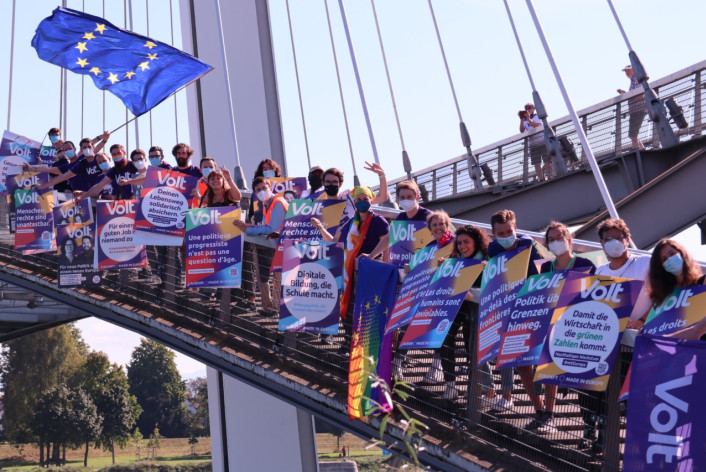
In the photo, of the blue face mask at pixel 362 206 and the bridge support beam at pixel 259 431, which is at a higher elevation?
the blue face mask at pixel 362 206

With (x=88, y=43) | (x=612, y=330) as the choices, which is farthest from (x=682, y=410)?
(x=88, y=43)

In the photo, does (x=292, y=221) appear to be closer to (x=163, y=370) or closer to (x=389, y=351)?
(x=389, y=351)

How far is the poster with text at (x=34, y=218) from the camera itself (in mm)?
12148

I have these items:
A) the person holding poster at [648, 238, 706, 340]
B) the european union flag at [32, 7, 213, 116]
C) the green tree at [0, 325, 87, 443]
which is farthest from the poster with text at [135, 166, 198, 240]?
the green tree at [0, 325, 87, 443]

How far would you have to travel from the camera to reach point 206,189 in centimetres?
998

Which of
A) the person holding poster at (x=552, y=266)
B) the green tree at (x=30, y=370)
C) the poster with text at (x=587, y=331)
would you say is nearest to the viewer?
the poster with text at (x=587, y=331)

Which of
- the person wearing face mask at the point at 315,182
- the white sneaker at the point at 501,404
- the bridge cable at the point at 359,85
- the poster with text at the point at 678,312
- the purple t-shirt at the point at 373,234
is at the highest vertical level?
the bridge cable at the point at 359,85

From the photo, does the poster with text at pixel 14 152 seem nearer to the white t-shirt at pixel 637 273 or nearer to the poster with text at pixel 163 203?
the poster with text at pixel 163 203

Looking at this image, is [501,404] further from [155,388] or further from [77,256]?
[155,388]

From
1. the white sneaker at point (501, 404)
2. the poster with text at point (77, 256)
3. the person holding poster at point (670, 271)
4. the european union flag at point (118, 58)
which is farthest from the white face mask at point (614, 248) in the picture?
the european union flag at point (118, 58)

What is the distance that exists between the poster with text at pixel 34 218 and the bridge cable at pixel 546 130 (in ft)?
22.3

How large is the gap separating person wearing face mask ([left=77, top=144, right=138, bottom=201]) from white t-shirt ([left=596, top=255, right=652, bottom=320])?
6802 millimetres

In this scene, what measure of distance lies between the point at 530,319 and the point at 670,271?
0.92 meters

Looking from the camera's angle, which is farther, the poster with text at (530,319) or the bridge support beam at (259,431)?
the bridge support beam at (259,431)
